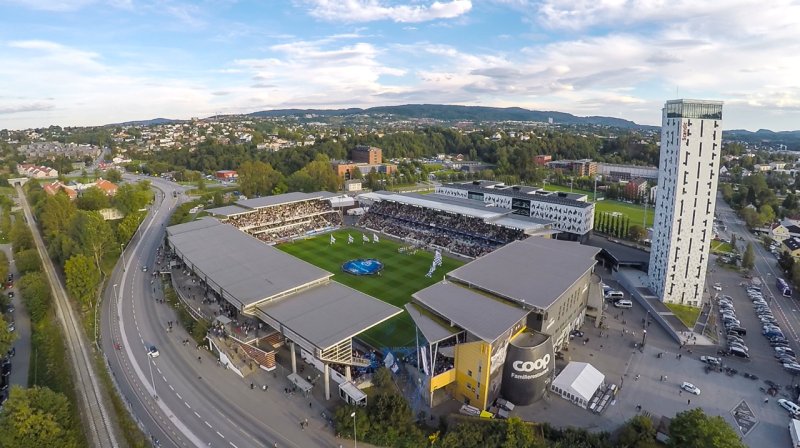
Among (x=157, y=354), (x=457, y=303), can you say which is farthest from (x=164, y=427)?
(x=457, y=303)

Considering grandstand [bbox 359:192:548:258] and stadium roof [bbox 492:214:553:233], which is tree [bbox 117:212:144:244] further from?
stadium roof [bbox 492:214:553:233]

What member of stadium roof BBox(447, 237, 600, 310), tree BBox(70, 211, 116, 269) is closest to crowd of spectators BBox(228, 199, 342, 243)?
tree BBox(70, 211, 116, 269)

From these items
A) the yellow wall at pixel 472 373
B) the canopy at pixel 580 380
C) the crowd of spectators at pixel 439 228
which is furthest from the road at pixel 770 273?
the yellow wall at pixel 472 373

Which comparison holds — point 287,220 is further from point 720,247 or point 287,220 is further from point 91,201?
point 720,247

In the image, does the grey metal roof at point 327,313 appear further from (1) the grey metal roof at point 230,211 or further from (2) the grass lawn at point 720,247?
(2) the grass lawn at point 720,247

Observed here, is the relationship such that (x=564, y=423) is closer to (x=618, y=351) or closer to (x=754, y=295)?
(x=618, y=351)
